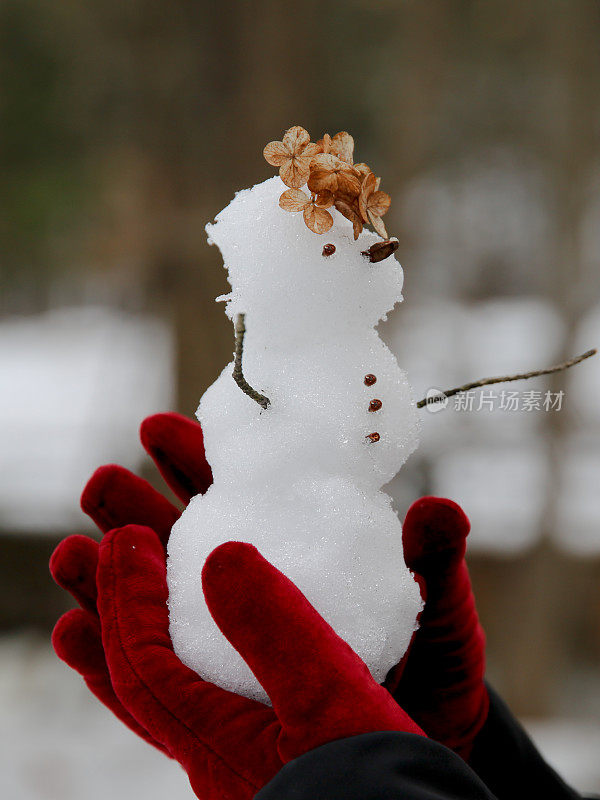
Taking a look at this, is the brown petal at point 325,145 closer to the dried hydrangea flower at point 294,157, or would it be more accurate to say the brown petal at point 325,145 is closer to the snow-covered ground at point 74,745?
the dried hydrangea flower at point 294,157

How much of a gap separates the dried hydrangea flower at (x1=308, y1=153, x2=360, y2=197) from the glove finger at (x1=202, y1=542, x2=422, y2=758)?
165 millimetres

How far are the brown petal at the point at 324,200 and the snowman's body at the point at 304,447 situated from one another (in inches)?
0.6

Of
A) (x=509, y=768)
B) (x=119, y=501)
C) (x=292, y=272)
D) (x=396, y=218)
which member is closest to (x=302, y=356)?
(x=292, y=272)

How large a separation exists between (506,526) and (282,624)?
4.07ft

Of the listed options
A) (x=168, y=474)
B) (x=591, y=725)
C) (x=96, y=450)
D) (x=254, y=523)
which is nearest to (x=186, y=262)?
(x=96, y=450)

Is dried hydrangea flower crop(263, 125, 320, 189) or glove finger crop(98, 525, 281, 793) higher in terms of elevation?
dried hydrangea flower crop(263, 125, 320, 189)

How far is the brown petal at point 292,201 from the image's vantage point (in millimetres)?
327

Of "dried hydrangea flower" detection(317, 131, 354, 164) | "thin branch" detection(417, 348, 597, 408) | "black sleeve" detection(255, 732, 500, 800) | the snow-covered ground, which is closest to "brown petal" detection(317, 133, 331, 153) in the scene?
"dried hydrangea flower" detection(317, 131, 354, 164)

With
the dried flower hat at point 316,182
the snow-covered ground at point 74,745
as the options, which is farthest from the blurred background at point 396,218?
the dried flower hat at point 316,182

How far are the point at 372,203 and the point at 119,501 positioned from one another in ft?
0.71

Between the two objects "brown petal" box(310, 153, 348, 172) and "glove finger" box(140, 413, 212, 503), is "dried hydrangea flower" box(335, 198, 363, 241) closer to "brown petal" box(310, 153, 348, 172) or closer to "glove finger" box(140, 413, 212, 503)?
"brown petal" box(310, 153, 348, 172)

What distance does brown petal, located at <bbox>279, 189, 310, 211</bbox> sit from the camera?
0.33 metres

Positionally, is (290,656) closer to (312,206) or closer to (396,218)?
(312,206)

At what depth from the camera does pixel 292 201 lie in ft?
1.08
